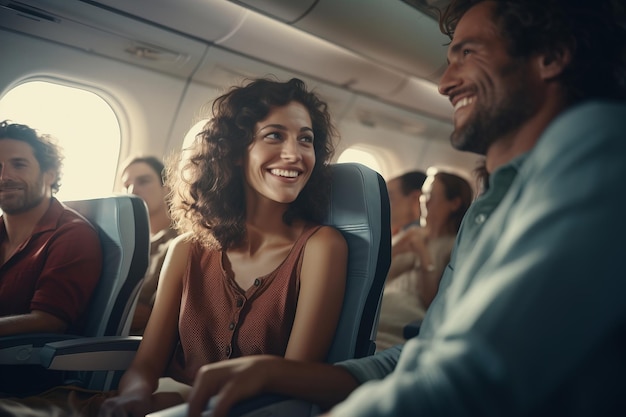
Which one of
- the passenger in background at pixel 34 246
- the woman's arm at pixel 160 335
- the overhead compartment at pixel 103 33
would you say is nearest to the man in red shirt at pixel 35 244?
the passenger in background at pixel 34 246

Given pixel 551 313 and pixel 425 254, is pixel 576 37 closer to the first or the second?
pixel 551 313

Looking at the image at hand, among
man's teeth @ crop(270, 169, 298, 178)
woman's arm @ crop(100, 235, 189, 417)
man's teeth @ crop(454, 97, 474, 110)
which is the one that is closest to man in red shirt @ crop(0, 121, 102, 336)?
woman's arm @ crop(100, 235, 189, 417)

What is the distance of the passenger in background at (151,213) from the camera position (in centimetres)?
169

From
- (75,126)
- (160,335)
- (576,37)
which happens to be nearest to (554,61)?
(576,37)

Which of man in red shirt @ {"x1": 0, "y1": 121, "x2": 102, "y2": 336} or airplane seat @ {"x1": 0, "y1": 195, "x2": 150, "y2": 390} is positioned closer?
man in red shirt @ {"x1": 0, "y1": 121, "x2": 102, "y2": 336}

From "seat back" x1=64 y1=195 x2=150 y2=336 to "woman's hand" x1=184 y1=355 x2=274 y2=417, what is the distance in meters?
0.95

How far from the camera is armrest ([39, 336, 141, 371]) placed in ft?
4.75

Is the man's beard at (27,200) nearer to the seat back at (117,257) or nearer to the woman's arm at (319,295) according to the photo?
the seat back at (117,257)

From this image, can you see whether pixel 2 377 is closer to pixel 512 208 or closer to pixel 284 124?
pixel 284 124

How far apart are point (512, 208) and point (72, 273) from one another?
1.50 metres

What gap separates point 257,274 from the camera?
1.43 m

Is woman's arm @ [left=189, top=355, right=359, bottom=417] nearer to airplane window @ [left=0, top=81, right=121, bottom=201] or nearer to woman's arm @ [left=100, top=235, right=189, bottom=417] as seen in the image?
woman's arm @ [left=100, top=235, right=189, bottom=417]

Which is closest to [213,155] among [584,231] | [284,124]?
[284,124]

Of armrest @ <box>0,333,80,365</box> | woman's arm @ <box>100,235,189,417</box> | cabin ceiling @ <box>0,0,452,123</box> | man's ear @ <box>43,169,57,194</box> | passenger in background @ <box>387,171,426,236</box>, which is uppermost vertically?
cabin ceiling @ <box>0,0,452,123</box>
